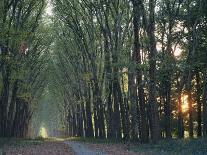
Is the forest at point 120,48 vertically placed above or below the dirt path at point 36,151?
above

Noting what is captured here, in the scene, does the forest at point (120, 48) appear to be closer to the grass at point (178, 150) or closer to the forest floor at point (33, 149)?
the grass at point (178, 150)

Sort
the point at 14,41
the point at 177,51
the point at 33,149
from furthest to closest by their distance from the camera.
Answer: the point at 177,51 < the point at 14,41 < the point at 33,149

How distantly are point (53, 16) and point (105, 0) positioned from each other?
14.3 meters

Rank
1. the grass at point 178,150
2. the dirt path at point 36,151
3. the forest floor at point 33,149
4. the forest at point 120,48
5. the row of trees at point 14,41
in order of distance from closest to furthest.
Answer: the grass at point 178,150
the dirt path at point 36,151
the forest floor at point 33,149
the forest at point 120,48
the row of trees at point 14,41

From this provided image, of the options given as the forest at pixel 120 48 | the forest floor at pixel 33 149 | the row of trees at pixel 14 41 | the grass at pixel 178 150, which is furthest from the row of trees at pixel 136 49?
the forest floor at pixel 33 149

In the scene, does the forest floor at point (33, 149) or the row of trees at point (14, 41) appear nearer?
the forest floor at point (33, 149)

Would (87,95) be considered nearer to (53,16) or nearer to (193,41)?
(53,16)

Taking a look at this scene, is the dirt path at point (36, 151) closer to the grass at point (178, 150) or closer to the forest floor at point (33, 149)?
the forest floor at point (33, 149)

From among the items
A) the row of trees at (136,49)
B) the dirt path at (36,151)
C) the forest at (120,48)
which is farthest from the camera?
the row of trees at (136,49)

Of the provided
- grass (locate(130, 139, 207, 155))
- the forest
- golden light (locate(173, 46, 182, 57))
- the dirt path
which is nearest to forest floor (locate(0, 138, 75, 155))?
the dirt path

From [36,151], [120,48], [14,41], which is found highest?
[120,48]

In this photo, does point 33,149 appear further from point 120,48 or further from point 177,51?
point 177,51

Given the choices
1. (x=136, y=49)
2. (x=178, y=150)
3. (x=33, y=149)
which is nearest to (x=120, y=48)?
(x=136, y=49)

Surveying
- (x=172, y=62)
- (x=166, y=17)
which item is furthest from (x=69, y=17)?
(x=172, y=62)
